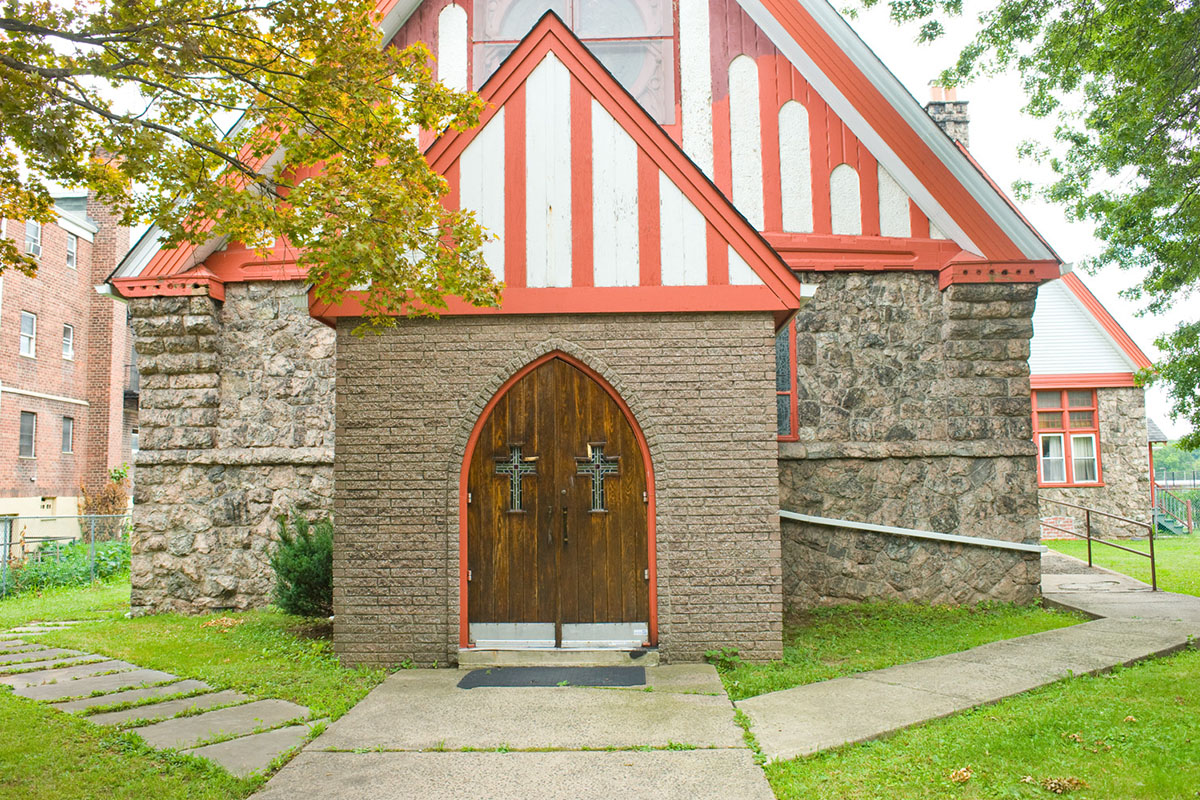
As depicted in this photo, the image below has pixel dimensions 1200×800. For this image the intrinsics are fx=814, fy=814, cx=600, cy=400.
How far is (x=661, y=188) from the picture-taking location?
7.96 meters

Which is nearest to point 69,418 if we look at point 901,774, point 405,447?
point 405,447

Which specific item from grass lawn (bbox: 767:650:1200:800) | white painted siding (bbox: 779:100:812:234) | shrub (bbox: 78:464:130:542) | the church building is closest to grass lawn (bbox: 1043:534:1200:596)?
the church building

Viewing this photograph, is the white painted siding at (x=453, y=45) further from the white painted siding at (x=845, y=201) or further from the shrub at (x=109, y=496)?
the shrub at (x=109, y=496)

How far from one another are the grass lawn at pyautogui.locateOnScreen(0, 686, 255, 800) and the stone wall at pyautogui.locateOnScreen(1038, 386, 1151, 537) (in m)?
21.8

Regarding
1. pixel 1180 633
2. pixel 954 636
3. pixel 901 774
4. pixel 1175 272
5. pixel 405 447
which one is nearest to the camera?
pixel 901 774

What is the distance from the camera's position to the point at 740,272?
7.89 meters

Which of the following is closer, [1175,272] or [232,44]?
[232,44]

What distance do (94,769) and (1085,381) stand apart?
23.3m

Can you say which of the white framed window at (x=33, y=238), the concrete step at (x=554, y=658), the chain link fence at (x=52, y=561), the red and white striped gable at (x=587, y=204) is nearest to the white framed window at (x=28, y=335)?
the white framed window at (x=33, y=238)

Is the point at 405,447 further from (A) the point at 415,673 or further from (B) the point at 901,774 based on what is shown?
(B) the point at 901,774

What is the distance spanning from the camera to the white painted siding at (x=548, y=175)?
26.0ft

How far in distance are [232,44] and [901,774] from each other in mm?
7526

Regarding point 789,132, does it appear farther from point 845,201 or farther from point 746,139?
point 845,201

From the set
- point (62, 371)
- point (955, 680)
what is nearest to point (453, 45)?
point (955, 680)
